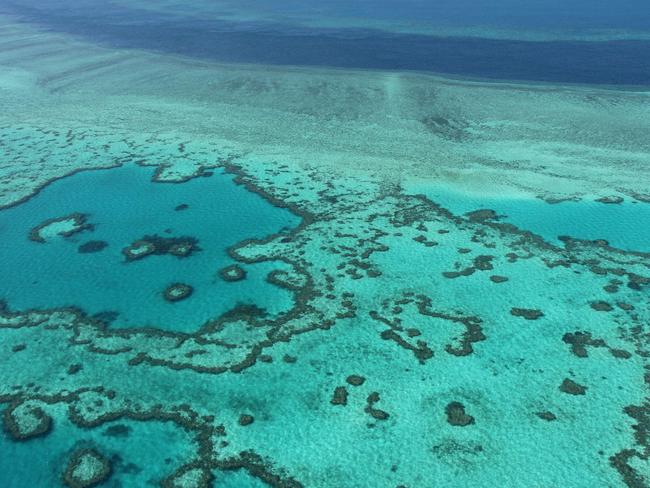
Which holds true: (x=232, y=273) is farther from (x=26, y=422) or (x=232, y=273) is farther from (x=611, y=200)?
(x=611, y=200)

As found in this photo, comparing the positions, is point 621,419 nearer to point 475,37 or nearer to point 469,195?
point 469,195

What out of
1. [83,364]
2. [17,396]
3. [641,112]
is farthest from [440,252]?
[641,112]

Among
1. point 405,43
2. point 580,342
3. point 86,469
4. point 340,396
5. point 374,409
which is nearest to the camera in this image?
point 86,469

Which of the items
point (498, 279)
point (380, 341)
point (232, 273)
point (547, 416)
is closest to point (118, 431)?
point (232, 273)

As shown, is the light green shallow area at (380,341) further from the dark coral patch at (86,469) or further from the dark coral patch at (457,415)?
the dark coral patch at (86,469)

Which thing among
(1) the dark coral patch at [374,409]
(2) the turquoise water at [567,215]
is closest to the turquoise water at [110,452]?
(1) the dark coral patch at [374,409]

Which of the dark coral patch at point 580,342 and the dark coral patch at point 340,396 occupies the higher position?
the dark coral patch at point 580,342
